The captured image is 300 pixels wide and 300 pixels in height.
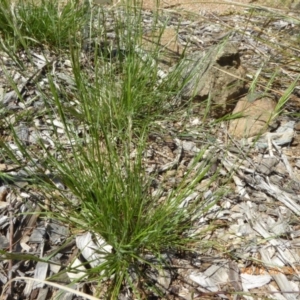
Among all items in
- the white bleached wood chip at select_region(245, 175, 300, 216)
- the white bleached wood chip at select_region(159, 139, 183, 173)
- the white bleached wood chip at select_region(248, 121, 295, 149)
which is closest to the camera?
the white bleached wood chip at select_region(245, 175, 300, 216)

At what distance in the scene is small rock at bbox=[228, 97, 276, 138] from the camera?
166 centimetres

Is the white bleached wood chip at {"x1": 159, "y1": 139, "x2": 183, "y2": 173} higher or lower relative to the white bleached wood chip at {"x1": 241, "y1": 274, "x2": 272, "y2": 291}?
higher

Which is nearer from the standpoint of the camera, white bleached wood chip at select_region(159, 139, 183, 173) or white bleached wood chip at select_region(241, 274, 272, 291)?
white bleached wood chip at select_region(241, 274, 272, 291)

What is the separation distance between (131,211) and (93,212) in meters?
0.11

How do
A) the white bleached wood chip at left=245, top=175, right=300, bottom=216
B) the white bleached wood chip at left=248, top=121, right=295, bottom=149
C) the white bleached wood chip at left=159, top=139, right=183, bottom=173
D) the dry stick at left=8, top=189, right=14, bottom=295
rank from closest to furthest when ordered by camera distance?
1. the dry stick at left=8, top=189, right=14, bottom=295
2. the white bleached wood chip at left=245, top=175, right=300, bottom=216
3. the white bleached wood chip at left=159, top=139, right=183, bottom=173
4. the white bleached wood chip at left=248, top=121, right=295, bottom=149

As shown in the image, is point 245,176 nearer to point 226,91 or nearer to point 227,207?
point 227,207

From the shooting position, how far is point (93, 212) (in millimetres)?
1165

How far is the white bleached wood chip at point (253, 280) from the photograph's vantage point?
1206 mm

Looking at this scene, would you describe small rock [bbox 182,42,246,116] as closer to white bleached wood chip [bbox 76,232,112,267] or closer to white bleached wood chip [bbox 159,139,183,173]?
white bleached wood chip [bbox 159,139,183,173]

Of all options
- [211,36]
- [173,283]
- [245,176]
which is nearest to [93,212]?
[173,283]

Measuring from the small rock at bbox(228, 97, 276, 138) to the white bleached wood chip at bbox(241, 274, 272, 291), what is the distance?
1.83ft

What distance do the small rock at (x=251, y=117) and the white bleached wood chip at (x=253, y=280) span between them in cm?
56

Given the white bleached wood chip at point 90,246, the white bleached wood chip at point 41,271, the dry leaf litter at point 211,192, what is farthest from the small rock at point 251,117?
the white bleached wood chip at point 41,271

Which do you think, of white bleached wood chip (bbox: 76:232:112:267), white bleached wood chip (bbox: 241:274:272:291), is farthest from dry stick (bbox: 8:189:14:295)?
white bleached wood chip (bbox: 241:274:272:291)
